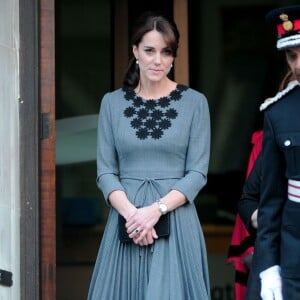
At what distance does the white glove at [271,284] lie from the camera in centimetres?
327

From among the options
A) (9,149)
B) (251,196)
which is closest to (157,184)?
(251,196)

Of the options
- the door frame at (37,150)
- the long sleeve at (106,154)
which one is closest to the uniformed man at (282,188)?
the long sleeve at (106,154)

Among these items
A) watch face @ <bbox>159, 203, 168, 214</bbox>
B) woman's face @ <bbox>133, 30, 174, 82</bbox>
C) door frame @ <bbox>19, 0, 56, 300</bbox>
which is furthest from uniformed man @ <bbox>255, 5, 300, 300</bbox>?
door frame @ <bbox>19, 0, 56, 300</bbox>

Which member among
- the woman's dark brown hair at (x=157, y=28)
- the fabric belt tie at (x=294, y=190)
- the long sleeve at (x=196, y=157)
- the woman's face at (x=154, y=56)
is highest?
the woman's dark brown hair at (x=157, y=28)

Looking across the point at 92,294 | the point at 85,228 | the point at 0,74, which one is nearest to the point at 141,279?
the point at 92,294

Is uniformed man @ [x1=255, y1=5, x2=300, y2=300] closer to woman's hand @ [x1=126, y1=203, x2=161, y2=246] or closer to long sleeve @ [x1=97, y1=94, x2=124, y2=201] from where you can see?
woman's hand @ [x1=126, y1=203, x2=161, y2=246]

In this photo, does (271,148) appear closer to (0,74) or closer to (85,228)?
(0,74)

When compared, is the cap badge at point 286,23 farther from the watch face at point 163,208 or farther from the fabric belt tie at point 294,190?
the watch face at point 163,208

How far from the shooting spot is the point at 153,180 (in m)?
4.36

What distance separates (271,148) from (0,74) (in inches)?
66.2

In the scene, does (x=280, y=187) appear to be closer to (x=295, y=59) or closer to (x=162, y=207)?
(x=295, y=59)

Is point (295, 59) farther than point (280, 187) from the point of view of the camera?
No

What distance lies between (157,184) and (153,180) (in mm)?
22

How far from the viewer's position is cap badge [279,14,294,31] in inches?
130
